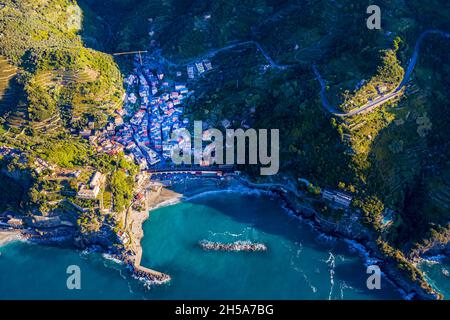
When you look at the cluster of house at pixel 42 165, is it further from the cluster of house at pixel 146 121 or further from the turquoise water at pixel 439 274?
the turquoise water at pixel 439 274

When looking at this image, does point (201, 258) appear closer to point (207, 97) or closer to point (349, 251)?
point (349, 251)

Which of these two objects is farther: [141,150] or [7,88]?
[141,150]

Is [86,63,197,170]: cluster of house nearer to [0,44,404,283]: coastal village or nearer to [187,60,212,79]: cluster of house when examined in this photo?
[0,44,404,283]: coastal village

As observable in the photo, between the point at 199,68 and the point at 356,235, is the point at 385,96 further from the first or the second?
the point at 199,68

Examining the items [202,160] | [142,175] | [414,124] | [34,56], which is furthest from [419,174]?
[34,56]

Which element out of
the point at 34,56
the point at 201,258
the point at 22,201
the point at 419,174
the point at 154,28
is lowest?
the point at 201,258

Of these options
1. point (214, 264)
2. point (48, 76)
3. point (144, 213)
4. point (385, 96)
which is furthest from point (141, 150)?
point (385, 96)

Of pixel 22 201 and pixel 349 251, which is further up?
pixel 22 201

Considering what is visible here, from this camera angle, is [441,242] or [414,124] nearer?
[441,242]
